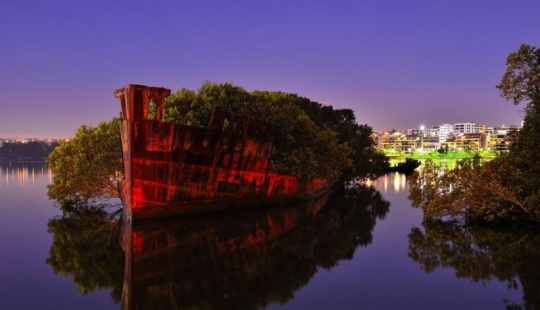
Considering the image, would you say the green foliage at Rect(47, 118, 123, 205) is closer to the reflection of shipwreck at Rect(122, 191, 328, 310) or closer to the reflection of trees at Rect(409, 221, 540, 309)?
the reflection of shipwreck at Rect(122, 191, 328, 310)

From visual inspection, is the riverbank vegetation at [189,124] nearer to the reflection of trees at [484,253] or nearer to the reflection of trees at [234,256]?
the reflection of trees at [234,256]

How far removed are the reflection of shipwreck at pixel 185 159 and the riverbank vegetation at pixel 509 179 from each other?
9.33 metres

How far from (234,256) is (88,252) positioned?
545 cm

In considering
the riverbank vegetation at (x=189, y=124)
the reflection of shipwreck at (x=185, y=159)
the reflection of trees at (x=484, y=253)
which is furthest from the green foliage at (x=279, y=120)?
the reflection of trees at (x=484, y=253)

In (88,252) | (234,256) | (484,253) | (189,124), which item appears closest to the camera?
(234,256)

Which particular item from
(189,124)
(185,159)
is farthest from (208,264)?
(189,124)

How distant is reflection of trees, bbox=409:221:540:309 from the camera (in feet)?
46.1

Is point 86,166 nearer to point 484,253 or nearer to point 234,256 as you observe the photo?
point 234,256

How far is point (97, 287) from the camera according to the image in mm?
13336

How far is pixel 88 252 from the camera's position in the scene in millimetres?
17641

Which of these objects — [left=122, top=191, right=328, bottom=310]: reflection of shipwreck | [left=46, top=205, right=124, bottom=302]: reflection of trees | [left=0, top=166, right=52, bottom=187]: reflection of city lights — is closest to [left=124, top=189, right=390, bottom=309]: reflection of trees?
[left=122, top=191, right=328, bottom=310]: reflection of shipwreck

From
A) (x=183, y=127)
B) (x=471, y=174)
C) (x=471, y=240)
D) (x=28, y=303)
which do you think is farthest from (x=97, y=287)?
(x=471, y=174)

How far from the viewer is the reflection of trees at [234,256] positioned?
1240cm

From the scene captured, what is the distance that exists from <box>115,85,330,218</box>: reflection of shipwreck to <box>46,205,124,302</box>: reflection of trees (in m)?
2.02
